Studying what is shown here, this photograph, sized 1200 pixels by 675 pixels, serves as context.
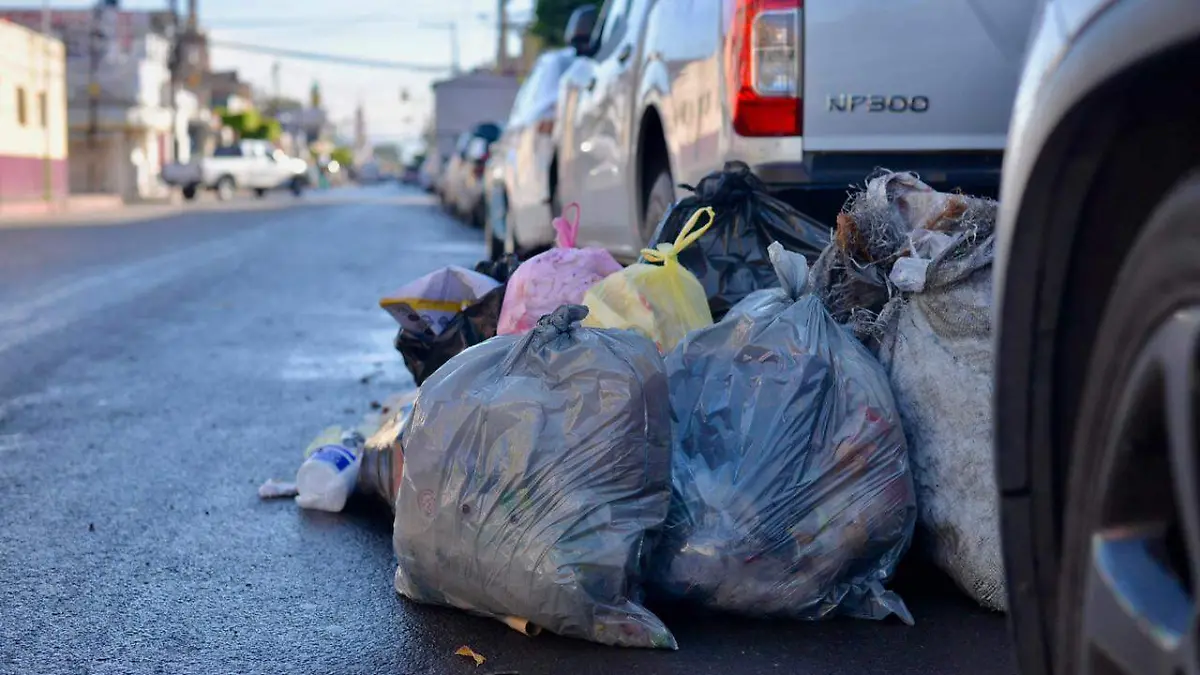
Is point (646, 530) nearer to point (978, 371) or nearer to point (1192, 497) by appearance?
point (978, 371)

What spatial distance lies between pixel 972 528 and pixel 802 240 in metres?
1.32

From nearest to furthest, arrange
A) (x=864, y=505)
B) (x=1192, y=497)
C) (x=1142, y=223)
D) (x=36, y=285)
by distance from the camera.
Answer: (x=1192, y=497), (x=1142, y=223), (x=864, y=505), (x=36, y=285)

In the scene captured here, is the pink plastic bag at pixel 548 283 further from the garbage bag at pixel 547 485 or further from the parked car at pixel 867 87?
the garbage bag at pixel 547 485

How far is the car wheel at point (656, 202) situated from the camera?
5.58m

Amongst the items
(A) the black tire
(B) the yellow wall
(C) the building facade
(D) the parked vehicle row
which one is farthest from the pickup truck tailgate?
(A) the black tire

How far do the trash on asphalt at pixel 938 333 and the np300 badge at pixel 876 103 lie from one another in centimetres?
54

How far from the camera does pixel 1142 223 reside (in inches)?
67.0

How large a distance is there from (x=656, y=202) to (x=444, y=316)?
1347 millimetres

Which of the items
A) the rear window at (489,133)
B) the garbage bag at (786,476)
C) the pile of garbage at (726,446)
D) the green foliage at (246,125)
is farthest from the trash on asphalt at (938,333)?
the green foliage at (246,125)

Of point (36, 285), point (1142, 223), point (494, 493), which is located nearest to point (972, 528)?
point (494, 493)

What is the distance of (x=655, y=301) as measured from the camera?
12.5ft

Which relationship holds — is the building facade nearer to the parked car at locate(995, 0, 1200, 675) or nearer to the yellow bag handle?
the yellow bag handle

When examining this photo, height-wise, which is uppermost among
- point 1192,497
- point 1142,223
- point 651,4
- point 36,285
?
point 651,4

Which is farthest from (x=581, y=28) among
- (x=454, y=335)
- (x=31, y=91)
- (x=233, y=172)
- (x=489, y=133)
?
(x=233, y=172)
